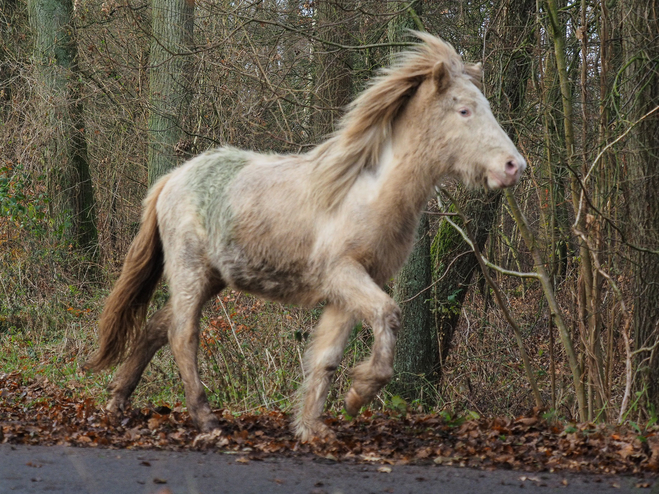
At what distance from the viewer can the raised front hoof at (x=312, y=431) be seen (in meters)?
6.09

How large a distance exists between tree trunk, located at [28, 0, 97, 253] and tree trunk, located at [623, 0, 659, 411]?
10032 millimetres

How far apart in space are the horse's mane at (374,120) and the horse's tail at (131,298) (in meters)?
1.78

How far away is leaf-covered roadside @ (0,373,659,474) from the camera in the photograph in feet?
17.9

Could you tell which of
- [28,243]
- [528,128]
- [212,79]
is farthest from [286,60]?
[28,243]

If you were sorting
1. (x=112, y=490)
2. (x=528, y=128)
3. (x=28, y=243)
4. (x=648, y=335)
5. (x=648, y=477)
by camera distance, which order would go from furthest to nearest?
(x=28, y=243), (x=528, y=128), (x=648, y=335), (x=648, y=477), (x=112, y=490)

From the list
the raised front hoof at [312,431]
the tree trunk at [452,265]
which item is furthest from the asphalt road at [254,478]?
the tree trunk at [452,265]

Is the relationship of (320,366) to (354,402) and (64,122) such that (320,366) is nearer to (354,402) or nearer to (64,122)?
(354,402)

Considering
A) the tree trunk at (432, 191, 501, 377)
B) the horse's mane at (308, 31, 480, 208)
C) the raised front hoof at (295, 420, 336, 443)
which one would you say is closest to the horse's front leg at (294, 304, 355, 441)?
the raised front hoof at (295, 420, 336, 443)

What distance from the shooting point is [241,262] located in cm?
671

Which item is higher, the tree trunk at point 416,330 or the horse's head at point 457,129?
the horse's head at point 457,129

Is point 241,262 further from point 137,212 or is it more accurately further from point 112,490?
point 137,212

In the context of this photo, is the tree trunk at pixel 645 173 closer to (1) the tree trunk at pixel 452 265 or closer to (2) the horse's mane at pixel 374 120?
(2) the horse's mane at pixel 374 120

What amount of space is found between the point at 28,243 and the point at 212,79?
4329 millimetres

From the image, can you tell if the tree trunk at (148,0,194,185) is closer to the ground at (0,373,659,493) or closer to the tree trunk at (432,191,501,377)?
the tree trunk at (432,191,501,377)
